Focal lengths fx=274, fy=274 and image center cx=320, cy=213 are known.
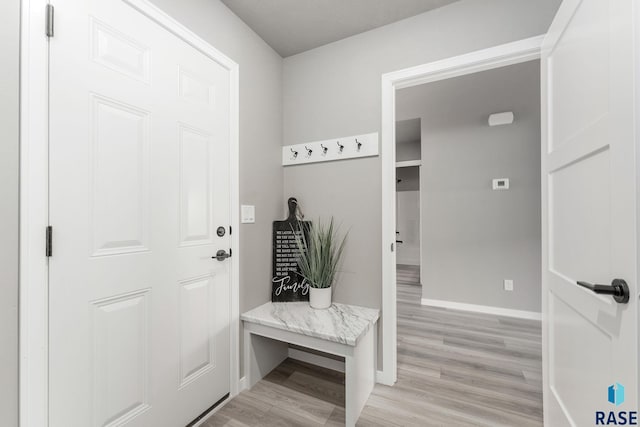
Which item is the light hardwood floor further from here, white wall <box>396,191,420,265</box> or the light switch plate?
white wall <box>396,191,420,265</box>

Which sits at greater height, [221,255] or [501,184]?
[501,184]

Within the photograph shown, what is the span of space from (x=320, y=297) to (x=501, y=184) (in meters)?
2.57

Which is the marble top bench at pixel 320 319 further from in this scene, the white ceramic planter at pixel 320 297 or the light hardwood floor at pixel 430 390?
the light hardwood floor at pixel 430 390

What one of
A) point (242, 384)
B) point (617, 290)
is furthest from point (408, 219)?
point (617, 290)

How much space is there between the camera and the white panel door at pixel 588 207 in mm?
784

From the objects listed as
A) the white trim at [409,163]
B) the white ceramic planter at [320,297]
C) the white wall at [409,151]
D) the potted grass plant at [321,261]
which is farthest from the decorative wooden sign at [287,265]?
the white wall at [409,151]

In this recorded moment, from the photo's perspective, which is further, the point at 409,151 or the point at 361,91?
the point at 409,151

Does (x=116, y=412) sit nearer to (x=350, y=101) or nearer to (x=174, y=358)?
(x=174, y=358)

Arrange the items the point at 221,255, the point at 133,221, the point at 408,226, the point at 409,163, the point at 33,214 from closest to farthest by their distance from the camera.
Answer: the point at 33,214
the point at 133,221
the point at 221,255
the point at 409,163
the point at 408,226

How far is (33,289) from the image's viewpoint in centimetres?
94

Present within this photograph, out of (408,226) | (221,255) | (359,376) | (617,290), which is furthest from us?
(408,226)

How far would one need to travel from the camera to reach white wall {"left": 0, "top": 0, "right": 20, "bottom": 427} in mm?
878

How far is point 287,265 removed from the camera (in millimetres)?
2100

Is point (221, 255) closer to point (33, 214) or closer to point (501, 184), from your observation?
point (33, 214)
